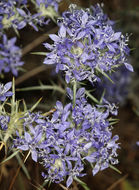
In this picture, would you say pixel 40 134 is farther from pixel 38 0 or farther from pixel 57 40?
pixel 38 0

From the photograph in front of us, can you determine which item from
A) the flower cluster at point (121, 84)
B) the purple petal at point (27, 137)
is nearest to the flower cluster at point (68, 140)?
the purple petal at point (27, 137)

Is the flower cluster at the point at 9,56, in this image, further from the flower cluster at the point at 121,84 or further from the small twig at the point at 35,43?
the flower cluster at the point at 121,84

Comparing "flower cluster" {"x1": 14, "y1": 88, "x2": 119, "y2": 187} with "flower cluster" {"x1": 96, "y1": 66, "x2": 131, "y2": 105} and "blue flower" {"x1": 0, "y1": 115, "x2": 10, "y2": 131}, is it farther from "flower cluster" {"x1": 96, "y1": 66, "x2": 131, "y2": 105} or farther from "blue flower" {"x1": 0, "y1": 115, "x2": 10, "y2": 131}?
"flower cluster" {"x1": 96, "y1": 66, "x2": 131, "y2": 105}

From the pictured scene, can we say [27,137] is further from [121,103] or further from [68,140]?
[121,103]

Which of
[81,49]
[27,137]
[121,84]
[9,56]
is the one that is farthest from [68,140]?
[121,84]

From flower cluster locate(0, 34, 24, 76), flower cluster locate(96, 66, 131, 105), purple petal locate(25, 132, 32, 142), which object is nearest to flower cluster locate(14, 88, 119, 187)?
purple petal locate(25, 132, 32, 142)
